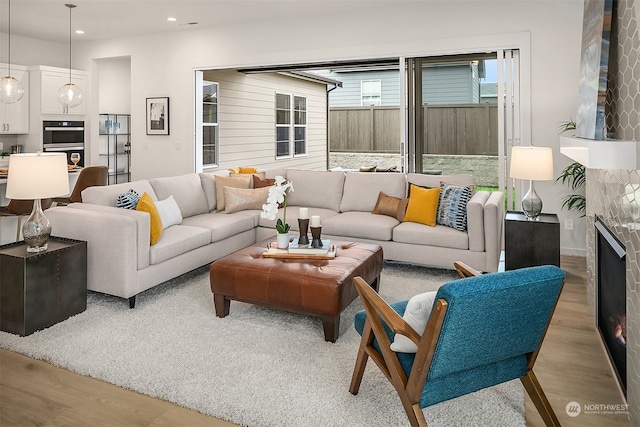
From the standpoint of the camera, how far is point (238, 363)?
2.53 m

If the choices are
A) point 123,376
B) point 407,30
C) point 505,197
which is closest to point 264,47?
point 407,30

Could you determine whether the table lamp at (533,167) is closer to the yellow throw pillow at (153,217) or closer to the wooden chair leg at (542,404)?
the wooden chair leg at (542,404)

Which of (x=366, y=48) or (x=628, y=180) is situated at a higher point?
(x=366, y=48)

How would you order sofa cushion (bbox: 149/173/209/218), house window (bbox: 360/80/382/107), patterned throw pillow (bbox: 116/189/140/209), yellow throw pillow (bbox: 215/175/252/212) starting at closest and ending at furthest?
patterned throw pillow (bbox: 116/189/140/209) → sofa cushion (bbox: 149/173/209/218) → yellow throw pillow (bbox: 215/175/252/212) → house window (bbox: 360/80/382/107)

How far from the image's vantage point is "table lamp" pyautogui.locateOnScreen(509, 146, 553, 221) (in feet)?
12.8

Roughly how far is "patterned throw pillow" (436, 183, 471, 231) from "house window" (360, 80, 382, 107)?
25.0 feet

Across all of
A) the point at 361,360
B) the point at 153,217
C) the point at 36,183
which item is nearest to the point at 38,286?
the point at 36,183

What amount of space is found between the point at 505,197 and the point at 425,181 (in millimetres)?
1159

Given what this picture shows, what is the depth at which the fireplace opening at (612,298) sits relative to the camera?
86.2 inches

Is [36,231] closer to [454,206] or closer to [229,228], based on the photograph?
[229,228]

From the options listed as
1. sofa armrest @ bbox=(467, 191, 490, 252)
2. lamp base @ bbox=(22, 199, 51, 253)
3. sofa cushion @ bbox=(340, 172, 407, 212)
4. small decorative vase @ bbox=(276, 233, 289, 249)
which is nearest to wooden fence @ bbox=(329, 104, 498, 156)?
sofa cushion @ bbox=(340, 172, 407, 212)

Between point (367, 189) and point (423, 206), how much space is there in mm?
826

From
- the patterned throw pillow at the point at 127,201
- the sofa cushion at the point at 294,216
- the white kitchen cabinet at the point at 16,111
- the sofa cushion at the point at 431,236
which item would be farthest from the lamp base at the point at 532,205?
the white kitchen cabinet at the point at 16,111

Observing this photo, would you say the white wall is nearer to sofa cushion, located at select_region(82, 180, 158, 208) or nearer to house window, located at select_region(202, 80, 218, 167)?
house window, located at select_region(202, 80, 218, 167)
